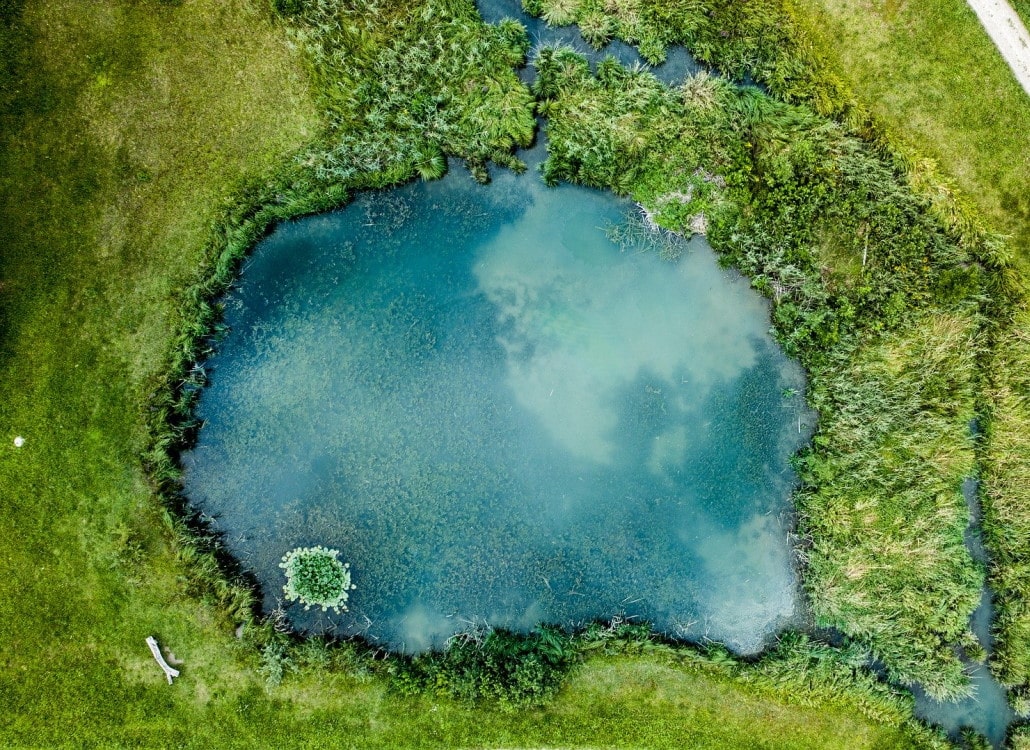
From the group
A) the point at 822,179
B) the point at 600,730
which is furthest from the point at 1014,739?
the point at 822,179

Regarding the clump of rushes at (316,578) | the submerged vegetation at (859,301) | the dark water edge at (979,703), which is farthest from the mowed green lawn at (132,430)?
the submerged vegetation at (859,301)

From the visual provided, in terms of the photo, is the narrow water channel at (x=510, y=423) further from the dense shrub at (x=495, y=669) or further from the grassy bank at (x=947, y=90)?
the grassy bank at (x=947, y=90)

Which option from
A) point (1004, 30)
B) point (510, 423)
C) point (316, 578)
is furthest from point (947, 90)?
point (316, 578)

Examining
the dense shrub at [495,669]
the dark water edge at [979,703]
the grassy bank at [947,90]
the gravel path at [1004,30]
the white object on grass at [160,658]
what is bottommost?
the white object on grass at [160,658]

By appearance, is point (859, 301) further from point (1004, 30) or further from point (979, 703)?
point (979, 703)

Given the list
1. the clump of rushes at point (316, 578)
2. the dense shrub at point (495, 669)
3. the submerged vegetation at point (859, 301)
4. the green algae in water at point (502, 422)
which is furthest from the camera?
the green algae in water at point (502, 422)

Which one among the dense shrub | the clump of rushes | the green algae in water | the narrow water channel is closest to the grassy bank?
the narrow water channel
